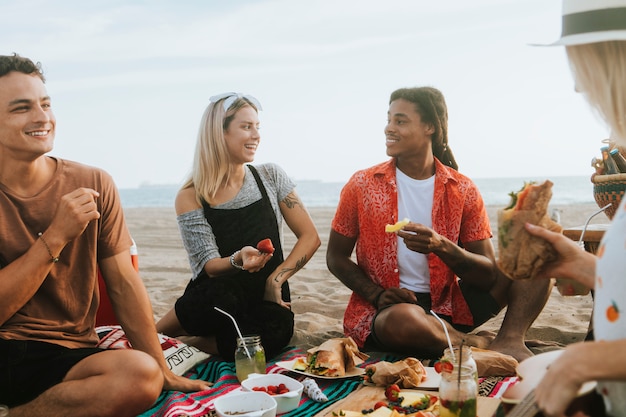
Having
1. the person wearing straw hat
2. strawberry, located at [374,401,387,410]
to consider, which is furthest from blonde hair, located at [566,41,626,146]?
strawberry, located at [374,401,387,410]

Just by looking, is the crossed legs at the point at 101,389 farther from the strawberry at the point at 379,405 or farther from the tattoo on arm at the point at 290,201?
the tattoo on arm at the point at 290,201

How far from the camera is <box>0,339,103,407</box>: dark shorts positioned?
346cm

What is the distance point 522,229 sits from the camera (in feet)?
8.39

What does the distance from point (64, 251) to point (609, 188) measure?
3242mm

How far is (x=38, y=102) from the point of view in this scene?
374 centimetres

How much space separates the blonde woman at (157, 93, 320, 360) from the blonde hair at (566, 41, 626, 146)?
300 centimetres

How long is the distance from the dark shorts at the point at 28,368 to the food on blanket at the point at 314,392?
4.09ft

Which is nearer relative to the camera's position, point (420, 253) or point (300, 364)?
point (300, 364)

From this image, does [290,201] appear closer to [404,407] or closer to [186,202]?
[186,202]

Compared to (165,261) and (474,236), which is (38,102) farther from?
(165,261)

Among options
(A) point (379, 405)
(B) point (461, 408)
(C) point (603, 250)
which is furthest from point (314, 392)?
(C) point (603, 250)

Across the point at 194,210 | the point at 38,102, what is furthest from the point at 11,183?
the point at 194,210

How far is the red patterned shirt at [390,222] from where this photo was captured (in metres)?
4.93

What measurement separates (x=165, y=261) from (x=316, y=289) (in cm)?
444
